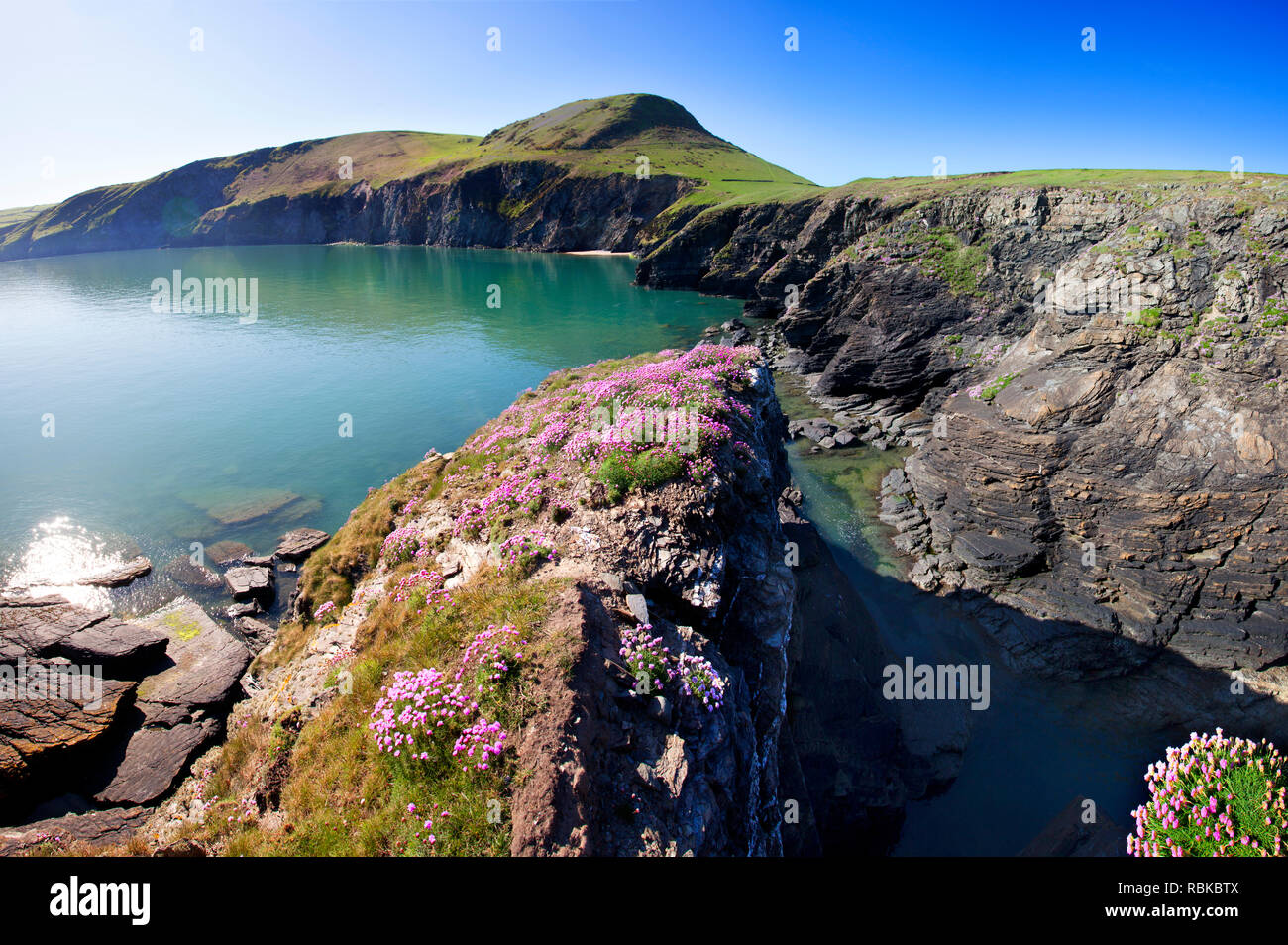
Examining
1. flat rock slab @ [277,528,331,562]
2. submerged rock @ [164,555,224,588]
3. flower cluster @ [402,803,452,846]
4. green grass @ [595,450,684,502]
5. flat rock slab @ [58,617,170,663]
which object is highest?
green grass @ [595,450,684,502]

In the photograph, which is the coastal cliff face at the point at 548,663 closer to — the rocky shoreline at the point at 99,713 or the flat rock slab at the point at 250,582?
the rocky shoreline at the point at 99,713

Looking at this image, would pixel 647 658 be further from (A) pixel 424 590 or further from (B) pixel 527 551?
(A) pixel 424 590

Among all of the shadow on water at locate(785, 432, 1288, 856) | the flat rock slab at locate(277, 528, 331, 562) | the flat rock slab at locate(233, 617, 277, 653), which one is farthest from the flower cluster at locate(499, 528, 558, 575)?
the flat rock slab at locate(277, 528, 331, 562)

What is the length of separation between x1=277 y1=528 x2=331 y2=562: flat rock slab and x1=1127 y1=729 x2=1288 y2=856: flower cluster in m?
36.1

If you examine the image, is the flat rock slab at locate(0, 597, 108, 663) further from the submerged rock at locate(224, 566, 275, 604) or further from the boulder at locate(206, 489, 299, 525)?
the boulder at locate(206, 489, 299, 525)

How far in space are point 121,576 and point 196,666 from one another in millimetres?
14643

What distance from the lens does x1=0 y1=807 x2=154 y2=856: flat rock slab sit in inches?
472

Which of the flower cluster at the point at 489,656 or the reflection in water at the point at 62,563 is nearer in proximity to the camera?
the flower cluster at the point at 489,656

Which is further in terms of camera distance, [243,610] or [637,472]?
[243,610]

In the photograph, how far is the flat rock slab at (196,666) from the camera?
18.7 m

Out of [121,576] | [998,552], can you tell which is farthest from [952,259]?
[121,576]

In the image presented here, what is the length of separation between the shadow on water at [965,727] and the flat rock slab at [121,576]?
34.2 metres

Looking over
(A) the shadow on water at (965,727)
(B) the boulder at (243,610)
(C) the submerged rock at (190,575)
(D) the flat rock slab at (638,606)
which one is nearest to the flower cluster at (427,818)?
(D) the flat rock slab at (638,606)

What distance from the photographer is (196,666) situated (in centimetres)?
2034
